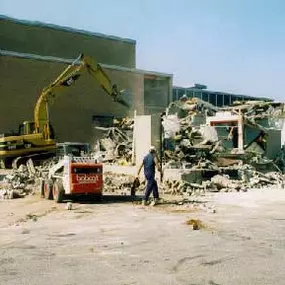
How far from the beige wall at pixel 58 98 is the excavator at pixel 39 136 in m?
5.75

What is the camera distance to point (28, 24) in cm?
3984

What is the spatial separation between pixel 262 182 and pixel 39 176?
974cm

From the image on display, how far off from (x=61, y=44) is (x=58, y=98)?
22.8 feet

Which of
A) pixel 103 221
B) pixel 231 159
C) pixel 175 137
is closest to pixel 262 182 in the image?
pixel 231 159

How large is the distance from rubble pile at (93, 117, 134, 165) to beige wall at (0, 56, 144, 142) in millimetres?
4220

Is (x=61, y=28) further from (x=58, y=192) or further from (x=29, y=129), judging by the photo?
(x=58, y=192)

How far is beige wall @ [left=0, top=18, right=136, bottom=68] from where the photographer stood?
38.7m

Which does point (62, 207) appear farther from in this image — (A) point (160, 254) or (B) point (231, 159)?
(B) point (231, 159)

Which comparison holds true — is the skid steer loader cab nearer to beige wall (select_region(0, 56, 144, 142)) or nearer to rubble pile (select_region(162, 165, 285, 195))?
rubble pile (select_region(162, 165, 285, 195))

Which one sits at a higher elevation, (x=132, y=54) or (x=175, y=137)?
(x=132, y=54)

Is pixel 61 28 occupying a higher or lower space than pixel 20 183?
higher

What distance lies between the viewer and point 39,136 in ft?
92.7

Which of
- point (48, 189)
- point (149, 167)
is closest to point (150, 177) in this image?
point (149, 167)

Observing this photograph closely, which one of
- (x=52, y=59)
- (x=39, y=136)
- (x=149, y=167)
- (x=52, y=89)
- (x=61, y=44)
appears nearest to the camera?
(x=149, y=167)
